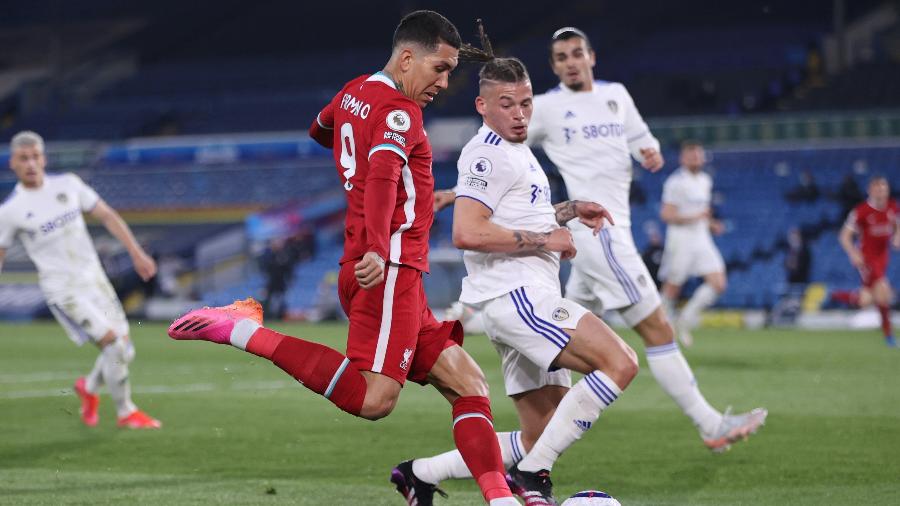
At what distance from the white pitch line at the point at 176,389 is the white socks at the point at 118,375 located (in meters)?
A: 2.56

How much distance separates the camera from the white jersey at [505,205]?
6.45 m

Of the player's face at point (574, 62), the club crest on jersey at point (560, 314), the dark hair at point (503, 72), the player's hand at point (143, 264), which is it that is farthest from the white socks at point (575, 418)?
the player's hand at point (143, 264)

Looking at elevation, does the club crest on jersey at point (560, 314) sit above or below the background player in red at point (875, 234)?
above

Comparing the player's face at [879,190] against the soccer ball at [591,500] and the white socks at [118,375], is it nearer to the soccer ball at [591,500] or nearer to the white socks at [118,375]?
the white socks at [118,375]

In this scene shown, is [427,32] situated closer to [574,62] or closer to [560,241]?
[560,241]

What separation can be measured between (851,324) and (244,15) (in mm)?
29396

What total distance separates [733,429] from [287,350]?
10.5 ft

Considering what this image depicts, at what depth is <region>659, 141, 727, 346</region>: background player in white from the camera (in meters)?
18.4

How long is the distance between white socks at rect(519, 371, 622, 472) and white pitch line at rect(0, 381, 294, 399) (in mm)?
7531

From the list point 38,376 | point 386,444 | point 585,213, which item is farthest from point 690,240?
point 585,213

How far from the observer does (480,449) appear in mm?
5832

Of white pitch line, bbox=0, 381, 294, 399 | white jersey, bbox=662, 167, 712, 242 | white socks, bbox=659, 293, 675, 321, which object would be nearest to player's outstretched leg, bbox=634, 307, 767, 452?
white pitch line, bbox=0, 381, 294, 399

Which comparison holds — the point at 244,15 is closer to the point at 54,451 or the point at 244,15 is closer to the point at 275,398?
the point at 275,398

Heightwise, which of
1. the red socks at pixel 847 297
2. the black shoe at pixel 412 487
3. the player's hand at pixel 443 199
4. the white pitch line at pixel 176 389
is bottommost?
the red socks at pixel 847 297
